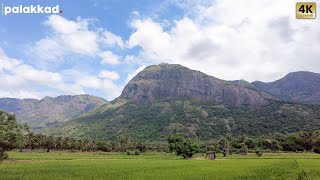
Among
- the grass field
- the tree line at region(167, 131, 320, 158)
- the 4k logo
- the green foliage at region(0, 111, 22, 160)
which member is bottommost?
the tree line at region(167, 131, 320, 158)

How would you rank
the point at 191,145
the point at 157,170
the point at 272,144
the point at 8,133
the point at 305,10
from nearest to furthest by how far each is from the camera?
the point at 305,10
the point at 157,170
the point at 8,133
the point at 191,145
the point at 272,144

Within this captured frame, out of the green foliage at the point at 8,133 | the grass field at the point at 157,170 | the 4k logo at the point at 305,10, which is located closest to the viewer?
the 4k logo at the point at 305,10

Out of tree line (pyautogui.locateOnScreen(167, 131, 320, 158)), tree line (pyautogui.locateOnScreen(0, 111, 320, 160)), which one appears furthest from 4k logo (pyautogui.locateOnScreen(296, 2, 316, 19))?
tree line (pyautogui.locateOnScreen(167, 131, 320, 158))

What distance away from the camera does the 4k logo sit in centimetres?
2795

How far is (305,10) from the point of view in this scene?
1117 inches

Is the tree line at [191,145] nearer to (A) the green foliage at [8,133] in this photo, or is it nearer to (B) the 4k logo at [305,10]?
(A) the green foliage at [8,133]

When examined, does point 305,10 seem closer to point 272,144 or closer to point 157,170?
point 157,170

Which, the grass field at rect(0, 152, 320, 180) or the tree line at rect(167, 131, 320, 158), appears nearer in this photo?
the grass field at rect(0, 152, 320, 180)

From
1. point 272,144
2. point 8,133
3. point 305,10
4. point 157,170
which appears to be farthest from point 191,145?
point 305,10

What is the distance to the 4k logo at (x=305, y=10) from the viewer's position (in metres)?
28.0

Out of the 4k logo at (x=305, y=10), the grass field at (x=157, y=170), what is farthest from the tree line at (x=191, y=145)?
the 4k logo at (x=305, y=10)

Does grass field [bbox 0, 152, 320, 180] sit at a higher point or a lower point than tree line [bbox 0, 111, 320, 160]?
higher

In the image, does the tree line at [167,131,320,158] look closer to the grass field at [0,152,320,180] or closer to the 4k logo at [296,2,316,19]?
the grass field at [0,152,320,180]

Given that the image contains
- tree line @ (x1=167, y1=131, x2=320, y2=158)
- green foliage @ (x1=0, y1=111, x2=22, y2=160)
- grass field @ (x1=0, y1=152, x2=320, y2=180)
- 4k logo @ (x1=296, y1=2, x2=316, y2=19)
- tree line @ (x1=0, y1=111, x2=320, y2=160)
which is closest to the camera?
4k logo @ (x1=296, y1=2, x2=316, y2=19)
